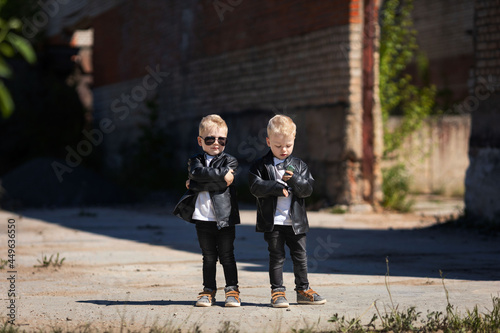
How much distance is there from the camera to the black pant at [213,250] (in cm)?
374

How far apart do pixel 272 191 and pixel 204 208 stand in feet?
1.34

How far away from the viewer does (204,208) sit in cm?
371

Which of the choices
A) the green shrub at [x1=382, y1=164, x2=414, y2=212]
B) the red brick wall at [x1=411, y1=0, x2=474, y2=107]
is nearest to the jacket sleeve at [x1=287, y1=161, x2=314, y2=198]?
the green shrub at [x1=382, y1=164, x2=414, y2=212]

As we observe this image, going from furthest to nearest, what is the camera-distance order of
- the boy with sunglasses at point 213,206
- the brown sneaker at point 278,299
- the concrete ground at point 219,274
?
the boy with sunglasses at point 213,206
the brown sneaker at point 278,299
the concrete ground at point 219,274

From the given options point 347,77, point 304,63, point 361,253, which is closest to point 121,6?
point 304,63

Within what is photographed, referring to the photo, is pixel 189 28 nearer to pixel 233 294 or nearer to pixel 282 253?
pixel 282 253

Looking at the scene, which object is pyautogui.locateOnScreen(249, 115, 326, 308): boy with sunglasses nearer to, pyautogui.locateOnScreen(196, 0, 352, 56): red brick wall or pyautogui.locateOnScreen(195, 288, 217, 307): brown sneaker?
pyautogui.locateOnScreen(195, 288, 217, 307): brown sneaker

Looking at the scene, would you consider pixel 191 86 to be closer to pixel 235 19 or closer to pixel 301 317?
pixel 235 19

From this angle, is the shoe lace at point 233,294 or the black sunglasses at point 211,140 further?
the black sunglasses at point 211,140

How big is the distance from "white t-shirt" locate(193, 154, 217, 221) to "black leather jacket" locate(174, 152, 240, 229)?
0.9 inches

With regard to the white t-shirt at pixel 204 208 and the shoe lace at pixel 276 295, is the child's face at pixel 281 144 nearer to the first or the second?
the white t-shirt at pixel 204 208

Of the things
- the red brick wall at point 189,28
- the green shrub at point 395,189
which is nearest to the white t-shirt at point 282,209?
the red brick wall at point 189,28

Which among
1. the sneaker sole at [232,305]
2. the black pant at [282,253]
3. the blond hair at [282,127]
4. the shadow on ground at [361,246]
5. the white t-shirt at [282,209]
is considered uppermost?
the blond hair at [282,127]

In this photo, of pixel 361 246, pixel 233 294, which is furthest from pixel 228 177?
pixel 361 246
